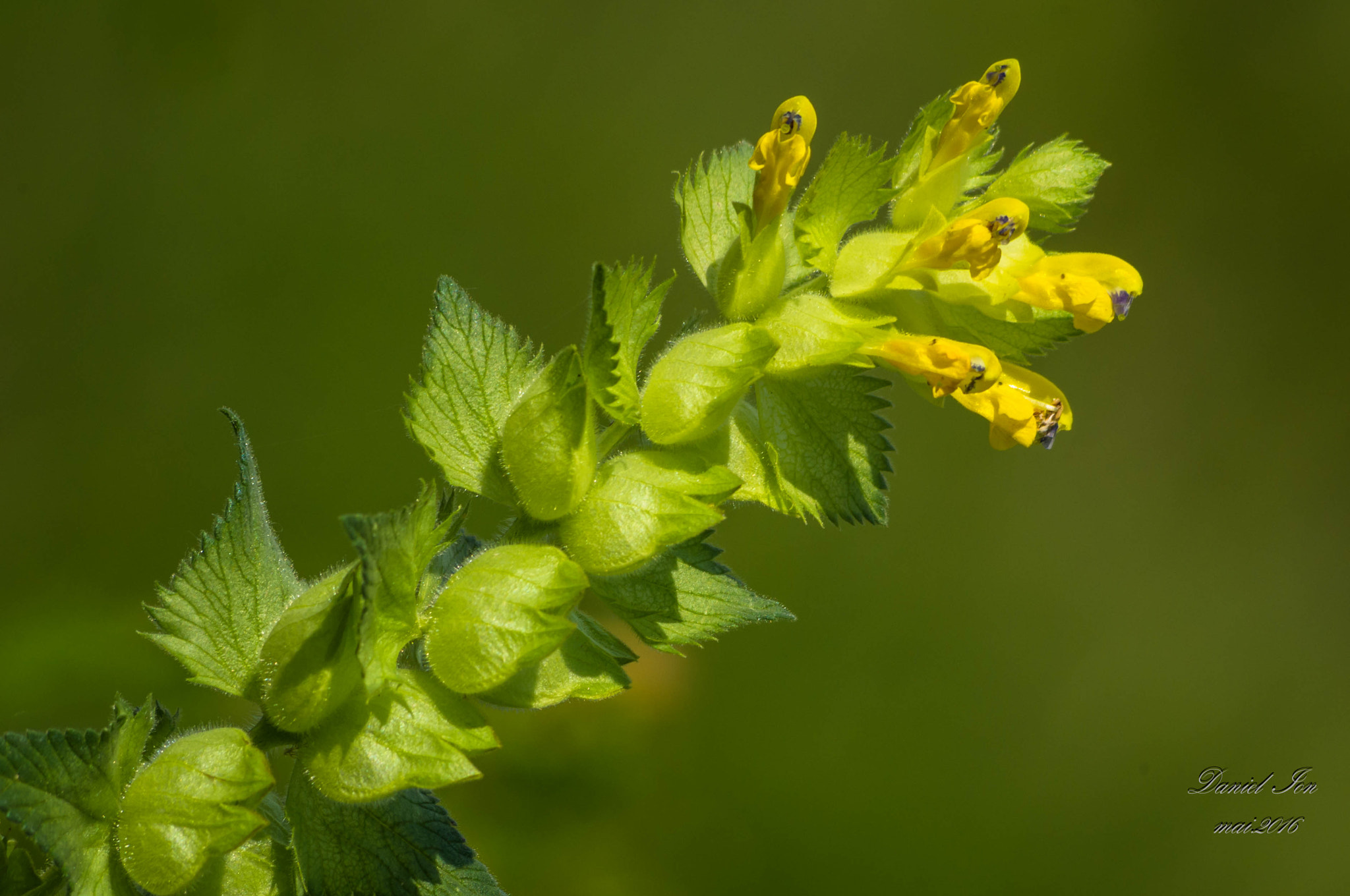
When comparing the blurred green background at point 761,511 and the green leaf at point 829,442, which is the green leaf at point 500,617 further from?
the blurred green background at point 761,511

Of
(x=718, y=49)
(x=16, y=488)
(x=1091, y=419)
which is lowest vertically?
(x=1091, y=419)

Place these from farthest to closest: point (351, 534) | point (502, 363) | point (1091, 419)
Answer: point (1091, 419), point (502, 363), point (351, 534)

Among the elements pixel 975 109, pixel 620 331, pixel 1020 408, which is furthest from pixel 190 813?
pixel 975 109

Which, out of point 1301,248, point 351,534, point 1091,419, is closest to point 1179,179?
point 1301,248

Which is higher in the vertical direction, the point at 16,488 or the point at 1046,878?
the point at 16,488

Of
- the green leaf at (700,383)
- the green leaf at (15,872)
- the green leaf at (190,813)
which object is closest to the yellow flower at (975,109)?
the green leaf at (700,383)

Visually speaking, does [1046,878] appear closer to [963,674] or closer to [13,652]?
[963,674]
